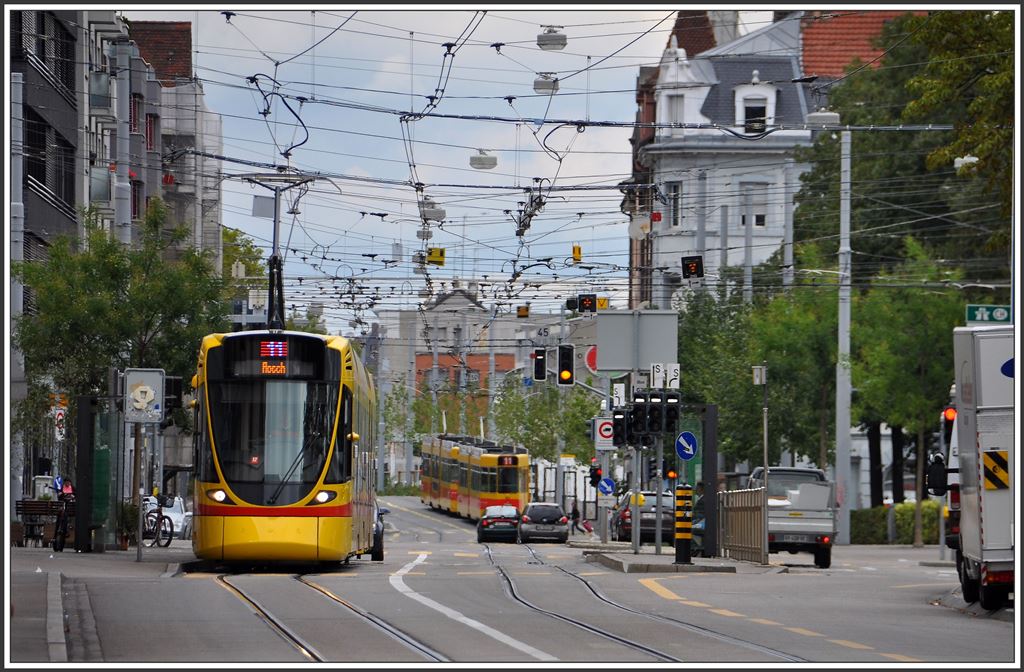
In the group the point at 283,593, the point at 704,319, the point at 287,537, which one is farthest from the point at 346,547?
the point at 704,319

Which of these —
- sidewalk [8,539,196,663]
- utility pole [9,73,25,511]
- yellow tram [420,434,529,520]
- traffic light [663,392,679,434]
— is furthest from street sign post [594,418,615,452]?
yellow tram [420,434,529,520]

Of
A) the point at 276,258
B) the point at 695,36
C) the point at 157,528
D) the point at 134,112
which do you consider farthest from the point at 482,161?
the point at 695,36

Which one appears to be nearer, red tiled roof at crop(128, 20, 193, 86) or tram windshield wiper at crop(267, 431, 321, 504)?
tram windshield wiper at crop(267, 431, 321, 504)

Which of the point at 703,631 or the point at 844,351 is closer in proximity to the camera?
the point at 703,631

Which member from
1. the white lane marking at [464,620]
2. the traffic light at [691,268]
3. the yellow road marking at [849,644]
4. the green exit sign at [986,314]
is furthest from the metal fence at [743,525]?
the yellow road marking at [849,644]

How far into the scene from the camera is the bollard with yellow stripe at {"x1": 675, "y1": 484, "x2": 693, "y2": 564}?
1268 inches

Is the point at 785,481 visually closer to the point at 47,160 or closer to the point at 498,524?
the point at 498,524

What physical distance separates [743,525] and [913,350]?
733 inches

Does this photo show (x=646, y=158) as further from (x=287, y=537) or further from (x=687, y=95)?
(x=287, y=537)

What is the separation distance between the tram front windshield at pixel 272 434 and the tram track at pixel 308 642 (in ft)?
10.1

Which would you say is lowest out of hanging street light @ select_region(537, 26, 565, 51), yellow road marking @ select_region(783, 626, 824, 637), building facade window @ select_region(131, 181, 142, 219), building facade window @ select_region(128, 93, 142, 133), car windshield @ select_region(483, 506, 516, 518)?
car windshield @ select_region(483, 506, 516, 518)

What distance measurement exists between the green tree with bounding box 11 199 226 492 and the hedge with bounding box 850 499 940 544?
934 inches

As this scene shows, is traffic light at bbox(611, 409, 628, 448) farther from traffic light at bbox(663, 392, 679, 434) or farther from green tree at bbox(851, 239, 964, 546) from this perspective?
green tree at bbox(851, 239, 964, 546)

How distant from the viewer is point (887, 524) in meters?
57.9
